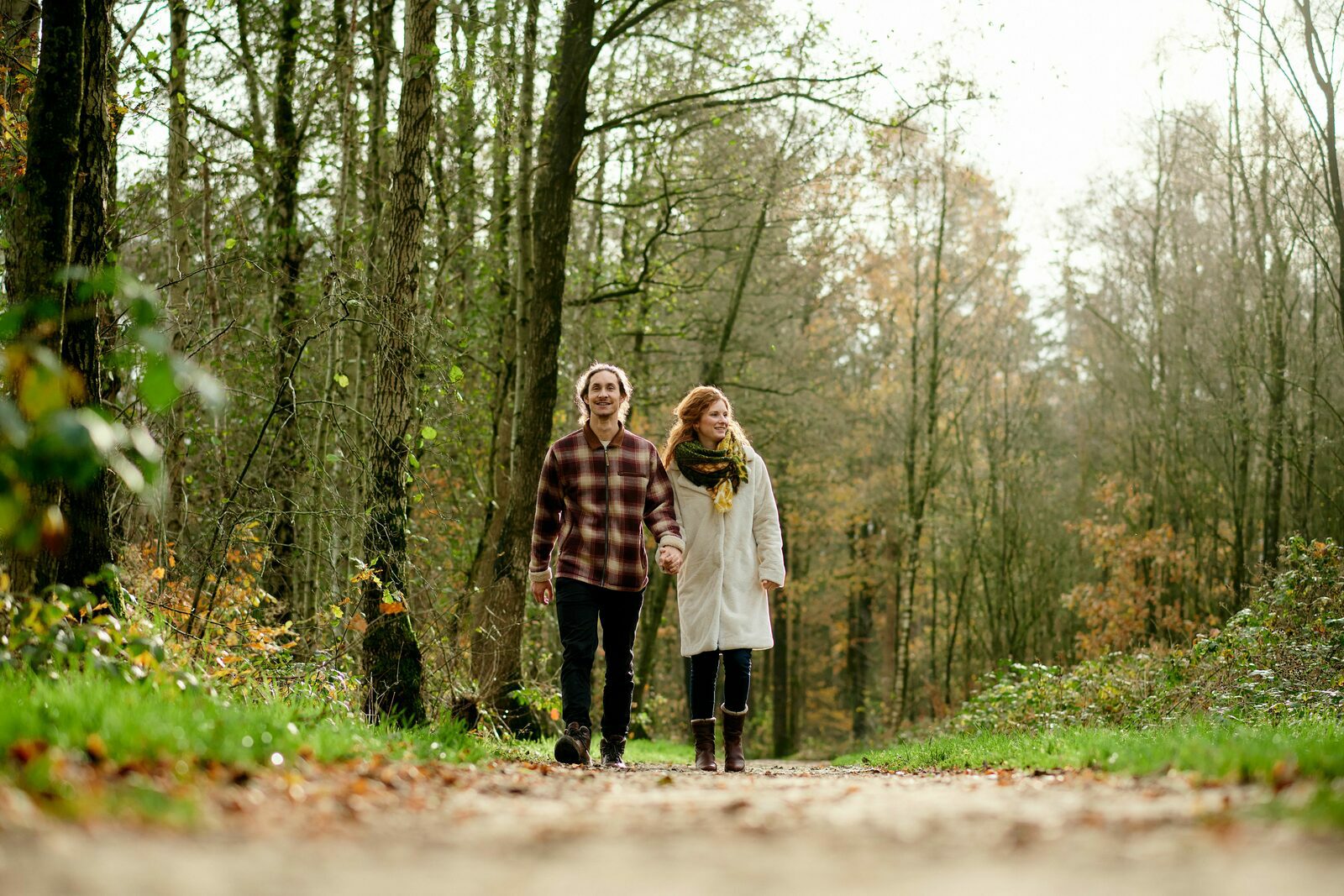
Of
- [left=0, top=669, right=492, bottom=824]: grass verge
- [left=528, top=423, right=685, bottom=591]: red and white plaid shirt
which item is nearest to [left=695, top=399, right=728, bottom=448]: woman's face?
[left=528, top=423, right=685, bottom=591]: red and white plaid shirt

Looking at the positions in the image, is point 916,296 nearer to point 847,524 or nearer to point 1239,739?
point 847,524

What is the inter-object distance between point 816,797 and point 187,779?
229 centimetres

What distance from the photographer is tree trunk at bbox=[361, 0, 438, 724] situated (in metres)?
6.95

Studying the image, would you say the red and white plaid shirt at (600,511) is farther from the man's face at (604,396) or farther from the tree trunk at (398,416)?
the tree trunk at (398,416)

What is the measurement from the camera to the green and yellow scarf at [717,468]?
7465 millimetres

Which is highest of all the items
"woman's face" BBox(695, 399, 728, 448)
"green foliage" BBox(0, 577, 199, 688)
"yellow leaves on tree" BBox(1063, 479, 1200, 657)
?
"woman's face" BBox(695, 399, 728, 448)

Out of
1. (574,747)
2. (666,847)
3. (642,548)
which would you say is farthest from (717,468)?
(666,847)

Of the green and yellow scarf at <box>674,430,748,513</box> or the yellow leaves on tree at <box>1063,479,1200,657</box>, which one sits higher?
the green and yellow scarf at <box>674,430,748,513</box>

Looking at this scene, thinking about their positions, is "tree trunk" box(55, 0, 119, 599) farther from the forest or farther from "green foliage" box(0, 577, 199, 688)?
"green foliage" box(0, 577, 199, 688)

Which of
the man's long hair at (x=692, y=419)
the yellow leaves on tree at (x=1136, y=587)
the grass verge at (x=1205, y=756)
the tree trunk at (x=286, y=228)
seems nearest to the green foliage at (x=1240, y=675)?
the grass verge at (x=1205, y=756)

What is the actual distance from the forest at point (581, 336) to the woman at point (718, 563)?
1785mm

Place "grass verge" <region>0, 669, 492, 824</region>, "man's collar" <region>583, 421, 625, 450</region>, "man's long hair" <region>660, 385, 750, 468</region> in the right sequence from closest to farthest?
"grass verge" <region>0, 669, 492, 824</region> → "man's collar" <region>583, 421, 625, 450</region> → "man's long hair" <region>660, 385, 750, 468</region>

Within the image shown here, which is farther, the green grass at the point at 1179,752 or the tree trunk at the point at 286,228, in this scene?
the tree trunk at the point at 286,228

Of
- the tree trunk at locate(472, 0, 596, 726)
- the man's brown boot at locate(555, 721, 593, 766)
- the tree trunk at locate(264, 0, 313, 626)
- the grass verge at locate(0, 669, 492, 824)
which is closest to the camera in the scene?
the grass verge at locate(0, 669, 492, 824)
